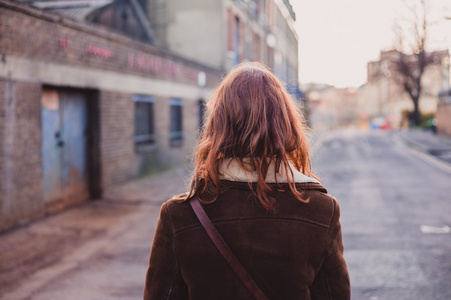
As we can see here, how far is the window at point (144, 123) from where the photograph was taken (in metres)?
12.5

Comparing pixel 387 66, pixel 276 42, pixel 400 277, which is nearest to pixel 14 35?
pixel 400 277

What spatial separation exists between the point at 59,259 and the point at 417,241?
15.7ft

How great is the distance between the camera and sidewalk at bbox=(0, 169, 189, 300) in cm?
480

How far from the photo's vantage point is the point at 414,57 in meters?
44.9

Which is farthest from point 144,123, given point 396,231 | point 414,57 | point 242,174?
point 414,57

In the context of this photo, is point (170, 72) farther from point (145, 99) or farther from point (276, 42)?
point (276, 42)

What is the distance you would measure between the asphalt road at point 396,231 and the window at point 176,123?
5192 millimetres

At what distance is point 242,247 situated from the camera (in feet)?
5.10

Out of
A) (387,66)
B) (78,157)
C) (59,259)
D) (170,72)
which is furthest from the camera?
(387,66)

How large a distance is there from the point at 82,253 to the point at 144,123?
24.1 ft

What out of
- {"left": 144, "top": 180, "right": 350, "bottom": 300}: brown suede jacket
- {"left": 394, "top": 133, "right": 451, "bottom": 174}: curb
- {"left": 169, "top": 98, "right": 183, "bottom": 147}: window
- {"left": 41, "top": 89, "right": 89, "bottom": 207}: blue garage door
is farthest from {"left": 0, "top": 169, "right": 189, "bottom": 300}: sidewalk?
{"left": 394, "top": 133, "right": 451, "bottom": 174}: curb

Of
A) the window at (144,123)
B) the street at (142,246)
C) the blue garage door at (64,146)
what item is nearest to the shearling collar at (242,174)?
the street at (142,246)

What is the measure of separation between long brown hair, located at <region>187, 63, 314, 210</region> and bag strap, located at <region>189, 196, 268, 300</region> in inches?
3.1

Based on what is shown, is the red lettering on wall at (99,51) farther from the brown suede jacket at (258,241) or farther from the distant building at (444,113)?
the distant building at (444,113)
